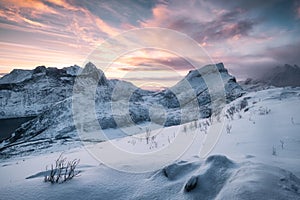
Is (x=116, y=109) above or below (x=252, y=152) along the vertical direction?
above

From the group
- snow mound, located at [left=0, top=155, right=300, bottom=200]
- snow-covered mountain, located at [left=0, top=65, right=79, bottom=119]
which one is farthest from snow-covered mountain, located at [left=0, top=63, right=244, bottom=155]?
snow mound, located at [left=0, top=155, right=300, bottom=200]

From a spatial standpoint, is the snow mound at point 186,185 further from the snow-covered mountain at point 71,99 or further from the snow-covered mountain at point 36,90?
the snow-covered mountain at point 36,90

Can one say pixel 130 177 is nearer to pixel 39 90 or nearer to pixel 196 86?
pixel 196 86

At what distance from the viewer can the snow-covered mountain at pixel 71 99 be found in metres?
32.3

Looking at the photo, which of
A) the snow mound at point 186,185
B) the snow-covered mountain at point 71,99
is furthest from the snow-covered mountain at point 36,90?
the snow mound at point 186,185

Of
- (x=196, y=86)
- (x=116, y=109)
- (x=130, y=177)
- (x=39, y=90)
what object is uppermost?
(x=39, y=90)

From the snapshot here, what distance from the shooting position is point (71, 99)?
143ft

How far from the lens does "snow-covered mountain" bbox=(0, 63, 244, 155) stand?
32281mm

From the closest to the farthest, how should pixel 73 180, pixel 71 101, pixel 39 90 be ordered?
pixel 73 180 < pixel 71 101 < pixel 39 90

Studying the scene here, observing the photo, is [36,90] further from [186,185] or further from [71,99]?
[186,185]

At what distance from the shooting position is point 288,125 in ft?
17.0

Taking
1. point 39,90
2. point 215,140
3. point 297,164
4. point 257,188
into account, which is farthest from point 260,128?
point 39,90

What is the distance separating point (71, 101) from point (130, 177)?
43.6m

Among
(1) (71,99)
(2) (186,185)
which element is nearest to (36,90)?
(1) (71,99)
